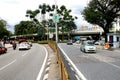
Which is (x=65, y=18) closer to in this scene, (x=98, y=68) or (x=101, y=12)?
(x=101, y=12)

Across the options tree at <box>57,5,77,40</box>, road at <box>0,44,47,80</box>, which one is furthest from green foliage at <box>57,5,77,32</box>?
road at <box>0,44,47,80</box>

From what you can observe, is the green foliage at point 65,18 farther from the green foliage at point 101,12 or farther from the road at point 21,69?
→ the road at point 21,69

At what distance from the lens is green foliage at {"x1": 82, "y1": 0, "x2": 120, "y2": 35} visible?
74.4 meters

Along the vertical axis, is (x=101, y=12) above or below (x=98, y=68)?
above

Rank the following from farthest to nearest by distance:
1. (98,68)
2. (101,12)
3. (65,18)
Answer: (65,18) → (101,12) → (98,68)

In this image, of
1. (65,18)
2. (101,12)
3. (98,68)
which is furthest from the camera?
(65,18)

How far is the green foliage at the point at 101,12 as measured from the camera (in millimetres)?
74375

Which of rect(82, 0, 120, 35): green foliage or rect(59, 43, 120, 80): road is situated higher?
rect(82, 0, 120, 35): green foliage

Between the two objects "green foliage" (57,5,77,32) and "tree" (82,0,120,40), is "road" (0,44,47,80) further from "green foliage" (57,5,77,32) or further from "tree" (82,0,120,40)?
"green foliage" (57,5,77,32)

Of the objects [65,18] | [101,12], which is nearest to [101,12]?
[101,12]

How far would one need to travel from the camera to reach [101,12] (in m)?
75.7

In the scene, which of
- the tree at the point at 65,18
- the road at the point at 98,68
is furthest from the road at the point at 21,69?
the tree at the point at 65,18

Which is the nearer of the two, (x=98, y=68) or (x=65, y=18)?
(x=98, y=68)

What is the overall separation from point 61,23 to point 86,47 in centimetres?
8226
